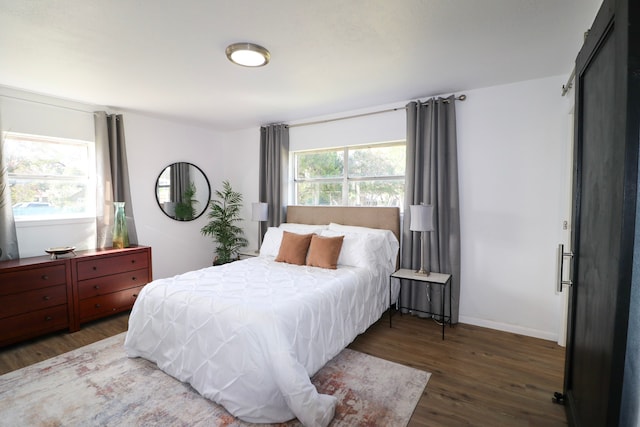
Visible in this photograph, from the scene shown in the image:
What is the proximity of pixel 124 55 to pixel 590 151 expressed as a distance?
307 cm

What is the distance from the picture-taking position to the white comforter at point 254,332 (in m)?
1.83

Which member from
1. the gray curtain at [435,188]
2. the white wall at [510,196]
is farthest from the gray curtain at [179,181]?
the gray curtain at [435,188]

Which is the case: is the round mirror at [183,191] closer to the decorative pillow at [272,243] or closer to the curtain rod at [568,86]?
the decorative pillow at [272,243]

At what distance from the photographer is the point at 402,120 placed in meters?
3.59

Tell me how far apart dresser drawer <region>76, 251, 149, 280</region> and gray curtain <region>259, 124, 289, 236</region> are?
5.28 feet

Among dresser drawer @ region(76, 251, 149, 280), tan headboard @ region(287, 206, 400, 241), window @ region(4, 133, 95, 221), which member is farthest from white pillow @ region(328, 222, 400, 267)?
window @ region(4, 133, 95, 221)

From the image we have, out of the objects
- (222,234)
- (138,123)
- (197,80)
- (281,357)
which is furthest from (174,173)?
(281,357)

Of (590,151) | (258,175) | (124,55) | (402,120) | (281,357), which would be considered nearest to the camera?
(590,151)

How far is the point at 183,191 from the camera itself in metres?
4.68

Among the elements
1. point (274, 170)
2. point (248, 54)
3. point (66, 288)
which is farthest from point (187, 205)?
point (248, 54)

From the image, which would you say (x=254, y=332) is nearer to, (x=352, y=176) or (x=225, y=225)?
(x=352, y=176)

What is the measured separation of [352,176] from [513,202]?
72.2 inches

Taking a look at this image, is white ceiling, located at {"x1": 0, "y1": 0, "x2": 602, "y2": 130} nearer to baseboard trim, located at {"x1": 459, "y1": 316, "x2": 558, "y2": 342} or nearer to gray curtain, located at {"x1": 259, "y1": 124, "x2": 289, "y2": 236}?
gray curtain, located at {"x1": 259, "y1": 124, "x2": 289, "y2": 236}

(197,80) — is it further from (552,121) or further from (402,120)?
(552,121)
